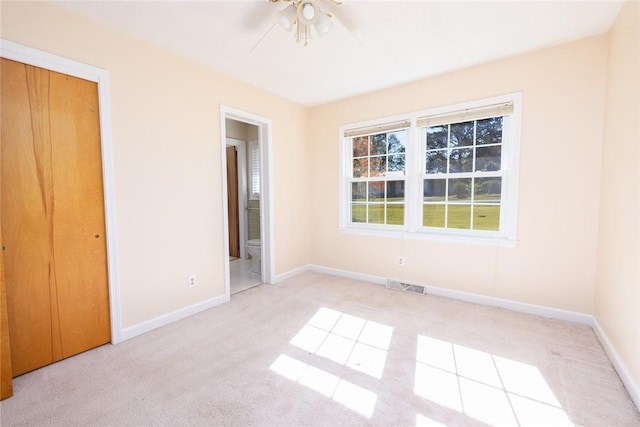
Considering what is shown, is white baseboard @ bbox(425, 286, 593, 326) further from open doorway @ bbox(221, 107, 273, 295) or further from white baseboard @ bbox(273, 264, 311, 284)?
open doorway @ bbox(221, 107, 273, 295)

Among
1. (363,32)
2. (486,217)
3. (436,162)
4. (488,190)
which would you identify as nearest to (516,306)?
(486,217)

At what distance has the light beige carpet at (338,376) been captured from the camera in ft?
5.00

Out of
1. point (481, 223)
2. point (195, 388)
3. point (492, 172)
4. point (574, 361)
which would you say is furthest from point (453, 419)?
point (492, 172)

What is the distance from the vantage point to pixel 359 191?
3980mm

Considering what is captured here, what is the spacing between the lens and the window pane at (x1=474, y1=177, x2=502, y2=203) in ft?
9.68

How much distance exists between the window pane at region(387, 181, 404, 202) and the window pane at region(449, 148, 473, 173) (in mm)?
623

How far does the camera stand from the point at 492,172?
9.67 feet

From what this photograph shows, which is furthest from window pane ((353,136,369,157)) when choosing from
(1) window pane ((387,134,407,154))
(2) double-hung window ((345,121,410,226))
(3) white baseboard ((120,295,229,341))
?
(3) white baseboard ((120,295,229,341))

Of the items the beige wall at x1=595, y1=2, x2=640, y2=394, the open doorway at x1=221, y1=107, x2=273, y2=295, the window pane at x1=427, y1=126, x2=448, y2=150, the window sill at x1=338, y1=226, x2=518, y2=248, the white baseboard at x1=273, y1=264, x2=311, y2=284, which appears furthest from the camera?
the open doorway at x1=221, y1=107, x2=273, y2=295

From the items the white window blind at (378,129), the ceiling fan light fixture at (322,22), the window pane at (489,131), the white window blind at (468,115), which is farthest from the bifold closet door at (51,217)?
the window pane at (489,131)

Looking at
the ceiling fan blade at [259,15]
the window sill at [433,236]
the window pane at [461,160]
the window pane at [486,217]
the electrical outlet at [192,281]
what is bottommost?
the electrical outlet at [192,281]

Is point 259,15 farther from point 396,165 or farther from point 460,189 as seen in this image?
point 460,189

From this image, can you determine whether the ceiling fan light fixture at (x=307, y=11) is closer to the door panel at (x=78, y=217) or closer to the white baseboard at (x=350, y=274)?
the door panel at (x=78, y=217)

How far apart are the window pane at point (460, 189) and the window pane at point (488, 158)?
194 millimetres
